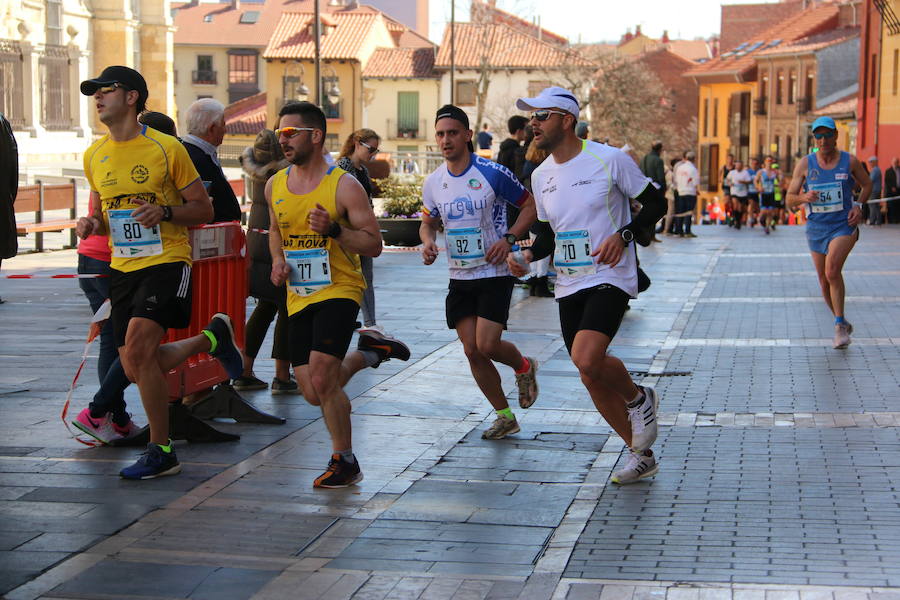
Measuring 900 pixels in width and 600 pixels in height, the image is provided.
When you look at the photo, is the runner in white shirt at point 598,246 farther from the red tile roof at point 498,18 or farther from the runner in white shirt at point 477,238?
the red tile roof at point 498,18

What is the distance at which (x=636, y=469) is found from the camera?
6801 mm

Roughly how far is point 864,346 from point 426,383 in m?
4.05

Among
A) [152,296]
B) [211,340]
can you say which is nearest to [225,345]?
[211,340]

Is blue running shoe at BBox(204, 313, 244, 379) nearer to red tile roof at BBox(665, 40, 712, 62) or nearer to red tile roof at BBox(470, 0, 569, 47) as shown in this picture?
red tile roof at BBox(470, 0, 569, 47)

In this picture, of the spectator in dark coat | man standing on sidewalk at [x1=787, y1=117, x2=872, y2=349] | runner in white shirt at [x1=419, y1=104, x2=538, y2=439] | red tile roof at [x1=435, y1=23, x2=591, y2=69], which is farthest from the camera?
red tile roof at [x1=435, y1=23, x2=591, y2=69]

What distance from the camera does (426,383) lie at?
978 cm

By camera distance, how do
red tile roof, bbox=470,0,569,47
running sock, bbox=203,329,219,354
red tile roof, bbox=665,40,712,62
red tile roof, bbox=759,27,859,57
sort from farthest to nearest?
red tile roof, bbox=665,40,712,62
red tile roof, bbox=759,27,859,57
red tile roof, bbox=470,0,569,47
running sock, bbox=203,329,219,354

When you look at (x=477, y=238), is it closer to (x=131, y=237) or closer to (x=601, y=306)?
(x=601, y=306)

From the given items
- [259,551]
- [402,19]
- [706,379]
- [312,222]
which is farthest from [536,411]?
[402,19]

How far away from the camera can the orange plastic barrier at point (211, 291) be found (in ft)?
26.1

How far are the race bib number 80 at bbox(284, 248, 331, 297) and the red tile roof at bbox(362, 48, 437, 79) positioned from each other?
74.6 m

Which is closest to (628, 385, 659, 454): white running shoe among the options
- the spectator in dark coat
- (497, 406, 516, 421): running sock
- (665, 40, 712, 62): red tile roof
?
(497, 406, 516, 421): running sock

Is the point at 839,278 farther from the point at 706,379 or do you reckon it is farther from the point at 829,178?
the point at 706,379

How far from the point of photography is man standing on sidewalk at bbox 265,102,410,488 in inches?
265
